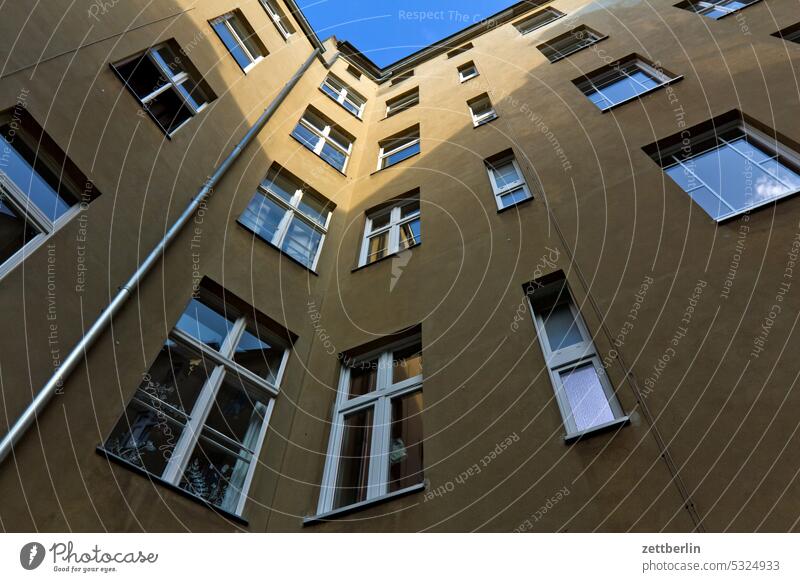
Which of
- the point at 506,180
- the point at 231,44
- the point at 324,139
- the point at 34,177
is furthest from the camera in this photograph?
the point at 324,139

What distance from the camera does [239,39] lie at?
46.8ft

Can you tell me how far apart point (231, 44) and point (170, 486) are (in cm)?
1123

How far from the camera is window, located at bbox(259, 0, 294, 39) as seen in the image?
1669 centimetres

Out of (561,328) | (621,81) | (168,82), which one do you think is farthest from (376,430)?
(621,81)

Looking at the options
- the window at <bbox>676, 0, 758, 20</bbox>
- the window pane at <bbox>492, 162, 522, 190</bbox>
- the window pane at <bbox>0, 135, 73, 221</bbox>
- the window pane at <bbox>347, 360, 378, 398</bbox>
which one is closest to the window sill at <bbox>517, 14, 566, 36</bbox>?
the window at <bbox>676, 0, 758, 20</bbox>

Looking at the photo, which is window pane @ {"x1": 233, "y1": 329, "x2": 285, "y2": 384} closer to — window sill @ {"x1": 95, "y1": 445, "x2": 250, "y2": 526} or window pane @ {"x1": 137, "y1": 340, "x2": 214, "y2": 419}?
window pane @ {"x1": 137, "y1": 340, "x2": 214, "y2": 419}

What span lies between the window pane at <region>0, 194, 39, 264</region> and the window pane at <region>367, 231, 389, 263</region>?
624cm

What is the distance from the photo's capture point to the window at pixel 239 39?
43.9 ft

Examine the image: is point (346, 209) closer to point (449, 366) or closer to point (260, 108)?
point (260, 108)

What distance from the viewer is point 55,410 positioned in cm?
600

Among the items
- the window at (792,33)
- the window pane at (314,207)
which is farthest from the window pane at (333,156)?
the window at (792,33)

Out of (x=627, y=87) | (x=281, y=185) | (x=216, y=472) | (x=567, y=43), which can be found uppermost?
(x=281, y=185)

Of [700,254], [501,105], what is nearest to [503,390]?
[700,254]

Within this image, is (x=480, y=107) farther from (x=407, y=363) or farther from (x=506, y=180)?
(x=407, y=363)
